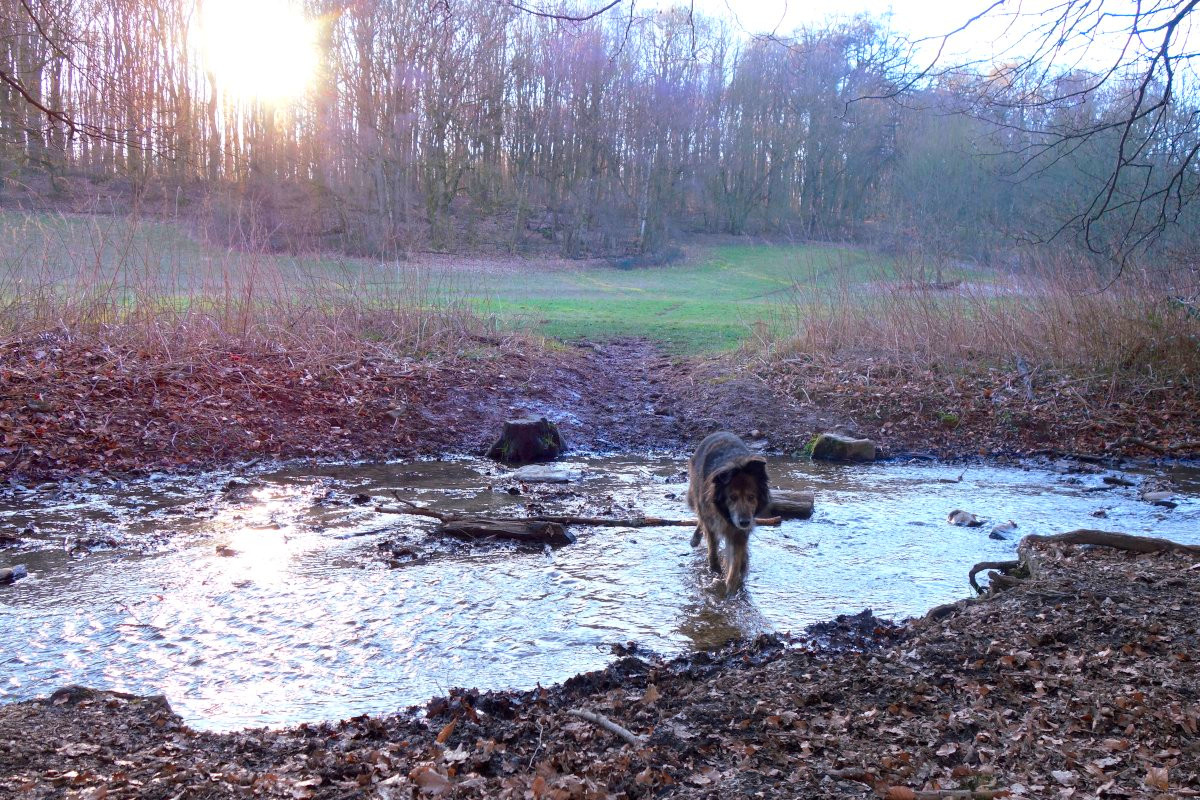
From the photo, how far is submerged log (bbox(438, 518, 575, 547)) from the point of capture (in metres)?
7.36

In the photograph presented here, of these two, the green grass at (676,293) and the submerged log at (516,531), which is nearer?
the submerged log at (516,531)

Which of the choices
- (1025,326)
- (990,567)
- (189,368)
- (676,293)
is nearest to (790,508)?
(990,567)

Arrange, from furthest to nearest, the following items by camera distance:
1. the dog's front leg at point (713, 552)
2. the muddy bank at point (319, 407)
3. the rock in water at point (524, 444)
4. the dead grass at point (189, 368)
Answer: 1. the rock in water at point (524, 444)
2. the dead grass at point (189, 368)
3. the muddy bank at point (319, 407)
4. the dog's front leg at point (713, 552)

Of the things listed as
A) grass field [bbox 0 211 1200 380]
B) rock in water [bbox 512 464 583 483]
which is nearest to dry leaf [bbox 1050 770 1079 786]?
rock in water [bbox 512 464 583 483]

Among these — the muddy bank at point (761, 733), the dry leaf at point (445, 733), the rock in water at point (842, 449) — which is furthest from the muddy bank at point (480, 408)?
the dry leaf at point (445, 733)

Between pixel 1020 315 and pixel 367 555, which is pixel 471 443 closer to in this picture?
pixel 367 555

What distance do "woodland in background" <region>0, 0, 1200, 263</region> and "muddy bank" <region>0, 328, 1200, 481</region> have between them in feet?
8.12

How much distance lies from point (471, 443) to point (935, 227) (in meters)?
11.8

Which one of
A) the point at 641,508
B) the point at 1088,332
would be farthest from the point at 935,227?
the point at 641,508

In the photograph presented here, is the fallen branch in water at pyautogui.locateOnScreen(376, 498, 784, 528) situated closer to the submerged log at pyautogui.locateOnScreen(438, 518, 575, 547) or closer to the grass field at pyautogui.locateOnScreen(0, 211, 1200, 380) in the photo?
the submerged log at pyautogui.locateOnScreen(438, 518, 575, 547)

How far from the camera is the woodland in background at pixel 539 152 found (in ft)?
59.3

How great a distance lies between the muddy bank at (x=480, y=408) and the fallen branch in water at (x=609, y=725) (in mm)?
7524

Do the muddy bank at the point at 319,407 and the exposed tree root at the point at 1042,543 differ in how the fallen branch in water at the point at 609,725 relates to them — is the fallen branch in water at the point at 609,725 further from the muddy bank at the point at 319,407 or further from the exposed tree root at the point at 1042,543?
the muddy bank at the point at 319,407

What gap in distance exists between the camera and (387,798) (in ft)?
10.7
